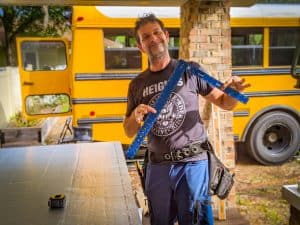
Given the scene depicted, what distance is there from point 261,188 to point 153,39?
3.26m

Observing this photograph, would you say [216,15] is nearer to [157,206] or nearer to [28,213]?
[157,206]

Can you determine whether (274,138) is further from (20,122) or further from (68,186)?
(20,122)

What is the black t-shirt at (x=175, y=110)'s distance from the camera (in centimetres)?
182

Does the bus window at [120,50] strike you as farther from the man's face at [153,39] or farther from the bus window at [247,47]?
the man's face at [153,39]

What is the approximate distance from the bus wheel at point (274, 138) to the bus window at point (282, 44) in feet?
2.41

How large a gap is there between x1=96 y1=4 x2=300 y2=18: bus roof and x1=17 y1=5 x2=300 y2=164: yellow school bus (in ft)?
0.04

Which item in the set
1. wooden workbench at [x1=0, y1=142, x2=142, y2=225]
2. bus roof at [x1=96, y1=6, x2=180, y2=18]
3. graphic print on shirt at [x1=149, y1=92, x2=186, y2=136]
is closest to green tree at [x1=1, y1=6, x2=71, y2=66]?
bus roof at [x1=96, y1=6, x2=180, y2=18]

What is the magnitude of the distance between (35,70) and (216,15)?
292 cm

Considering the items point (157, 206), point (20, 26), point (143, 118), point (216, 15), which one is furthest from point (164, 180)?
point (20, 26)

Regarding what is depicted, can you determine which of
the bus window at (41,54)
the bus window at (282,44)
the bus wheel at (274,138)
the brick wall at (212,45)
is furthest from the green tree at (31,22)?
the brick wall at (212,45)

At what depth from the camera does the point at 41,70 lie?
5180 millimetres

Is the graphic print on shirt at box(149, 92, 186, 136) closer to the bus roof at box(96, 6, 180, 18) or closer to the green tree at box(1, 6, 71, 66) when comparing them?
the bus roof at box(96, 6, 180, 18)

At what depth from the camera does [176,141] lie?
182 cm

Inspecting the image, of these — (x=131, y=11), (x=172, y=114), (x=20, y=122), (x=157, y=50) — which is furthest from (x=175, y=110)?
(x=20, y=122)
